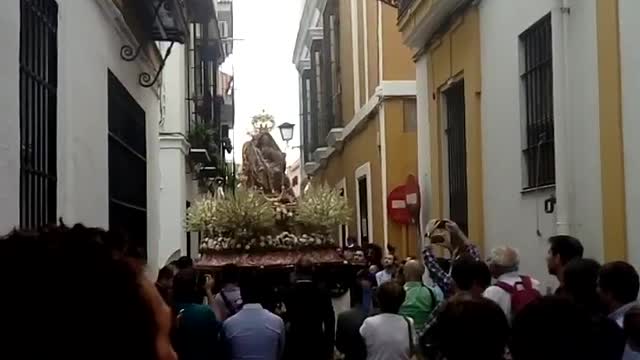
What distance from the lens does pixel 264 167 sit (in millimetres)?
17828

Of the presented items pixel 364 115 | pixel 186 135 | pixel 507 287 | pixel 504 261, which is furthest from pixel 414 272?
pixel 364 115

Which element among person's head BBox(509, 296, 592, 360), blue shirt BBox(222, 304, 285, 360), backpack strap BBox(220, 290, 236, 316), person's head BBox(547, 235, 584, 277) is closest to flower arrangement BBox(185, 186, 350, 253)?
backpack strap BBox(220, 290, 236, 316)

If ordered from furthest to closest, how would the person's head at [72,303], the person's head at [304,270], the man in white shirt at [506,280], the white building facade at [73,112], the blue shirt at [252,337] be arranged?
the person's head at [304,270], the blue shirt at [252,337], the man in white shirt at [506,280], the white building facade at [73,112], the person's head at [72,303]

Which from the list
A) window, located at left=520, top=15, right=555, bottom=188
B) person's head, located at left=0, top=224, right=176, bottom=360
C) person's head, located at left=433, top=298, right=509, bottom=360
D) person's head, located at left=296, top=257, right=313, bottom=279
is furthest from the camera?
window, located at left=520, top=15, right=555, bottom=188

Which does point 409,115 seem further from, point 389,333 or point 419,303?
point 389,333

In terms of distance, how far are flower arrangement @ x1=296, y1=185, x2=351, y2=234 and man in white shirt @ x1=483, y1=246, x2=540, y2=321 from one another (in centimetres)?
615

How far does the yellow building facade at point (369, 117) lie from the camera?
747 inches

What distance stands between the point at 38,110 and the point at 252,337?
2216 mm

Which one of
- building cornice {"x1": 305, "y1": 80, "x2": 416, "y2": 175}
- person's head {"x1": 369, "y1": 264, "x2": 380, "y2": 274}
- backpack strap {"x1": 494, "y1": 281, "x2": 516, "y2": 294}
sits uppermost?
building cornice {"x1": 305, "y1": 80, "x2": 416, "y2": 175}

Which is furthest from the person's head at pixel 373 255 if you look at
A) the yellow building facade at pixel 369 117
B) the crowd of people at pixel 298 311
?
the yellow building facade at pixel 369 117

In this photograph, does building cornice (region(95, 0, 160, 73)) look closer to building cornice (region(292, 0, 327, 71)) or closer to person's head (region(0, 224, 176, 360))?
person's head (region(0, 224, 176, 360))

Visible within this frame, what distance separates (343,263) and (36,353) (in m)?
11.3

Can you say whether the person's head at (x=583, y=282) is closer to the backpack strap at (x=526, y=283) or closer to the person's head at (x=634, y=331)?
the person's head at (x=634, y=331)

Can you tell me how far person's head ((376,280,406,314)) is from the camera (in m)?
6.87
